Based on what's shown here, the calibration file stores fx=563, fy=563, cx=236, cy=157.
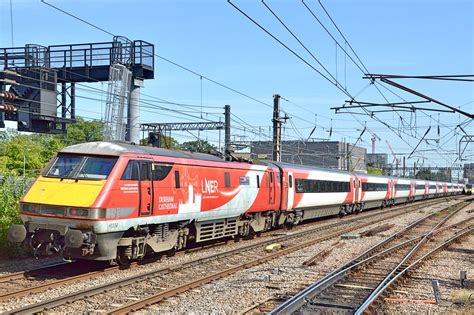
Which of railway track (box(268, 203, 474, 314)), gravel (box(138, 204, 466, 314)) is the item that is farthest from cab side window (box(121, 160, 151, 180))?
railway track (box(268, 203, 474, 314))

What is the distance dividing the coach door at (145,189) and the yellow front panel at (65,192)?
4.18ft

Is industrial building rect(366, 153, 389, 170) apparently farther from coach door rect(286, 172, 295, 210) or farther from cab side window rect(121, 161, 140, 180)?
cab side window rect(121, 161, 140, 180)

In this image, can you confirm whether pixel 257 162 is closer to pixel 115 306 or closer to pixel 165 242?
pixel 165 242

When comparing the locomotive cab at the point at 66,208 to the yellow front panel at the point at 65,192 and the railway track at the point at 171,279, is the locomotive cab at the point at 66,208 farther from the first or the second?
the railway track at the point at 171,279

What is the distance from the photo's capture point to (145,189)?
1385 cm

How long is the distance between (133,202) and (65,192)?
5.23 ft

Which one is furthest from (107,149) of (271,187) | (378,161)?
(378,161)

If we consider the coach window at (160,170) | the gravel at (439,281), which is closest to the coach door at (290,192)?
the gravel at (439,281)

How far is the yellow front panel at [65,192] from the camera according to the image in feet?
40.4

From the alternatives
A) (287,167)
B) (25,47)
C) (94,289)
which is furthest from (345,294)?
(25,47)

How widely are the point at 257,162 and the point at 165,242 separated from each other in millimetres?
8488

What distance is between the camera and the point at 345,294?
37.0 feet

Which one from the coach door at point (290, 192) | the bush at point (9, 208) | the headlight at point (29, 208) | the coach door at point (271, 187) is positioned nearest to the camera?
the headlight at point (29, 208)

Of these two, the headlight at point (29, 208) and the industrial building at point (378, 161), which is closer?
the headlight at point (29, 208)
